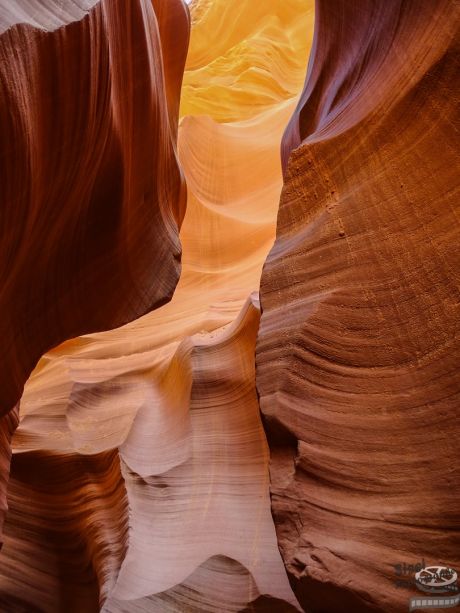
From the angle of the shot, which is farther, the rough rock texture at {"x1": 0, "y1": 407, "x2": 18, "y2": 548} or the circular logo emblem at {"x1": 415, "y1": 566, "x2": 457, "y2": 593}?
the rough rock texture at {"x1": 0, "y1": 407, "x2": 18, "y2": 548}

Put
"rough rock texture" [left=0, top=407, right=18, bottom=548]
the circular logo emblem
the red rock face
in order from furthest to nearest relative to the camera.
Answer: "rough rock texture" [left=0, top=407, right=18, bottom=548]
the red rock face
the circular logo emblem

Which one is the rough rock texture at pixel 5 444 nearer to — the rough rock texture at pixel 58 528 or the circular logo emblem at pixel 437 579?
the rough rock texture at pixel 58 528

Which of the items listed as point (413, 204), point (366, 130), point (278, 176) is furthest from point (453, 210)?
point (278, 176)

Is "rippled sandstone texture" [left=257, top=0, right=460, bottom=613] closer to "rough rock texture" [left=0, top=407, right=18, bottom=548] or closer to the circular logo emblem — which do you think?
the circular logo emblem

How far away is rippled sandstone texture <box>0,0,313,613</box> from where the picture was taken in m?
2.54

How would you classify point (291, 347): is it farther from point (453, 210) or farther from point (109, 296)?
point (109, 296)

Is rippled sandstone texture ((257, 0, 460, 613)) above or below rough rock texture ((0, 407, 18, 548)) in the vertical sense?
above

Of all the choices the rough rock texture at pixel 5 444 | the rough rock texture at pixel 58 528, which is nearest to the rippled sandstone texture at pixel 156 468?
the rough rock texture at pixel 58 528

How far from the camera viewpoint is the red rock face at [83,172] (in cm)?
168

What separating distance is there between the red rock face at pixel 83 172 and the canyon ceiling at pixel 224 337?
0.01 meters

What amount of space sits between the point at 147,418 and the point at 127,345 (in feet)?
3.44

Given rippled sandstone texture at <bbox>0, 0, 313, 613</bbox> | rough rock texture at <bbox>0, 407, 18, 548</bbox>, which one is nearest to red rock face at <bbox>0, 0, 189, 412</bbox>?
rough rock texture at <bbox>0, 407, 18, 548</bbox>

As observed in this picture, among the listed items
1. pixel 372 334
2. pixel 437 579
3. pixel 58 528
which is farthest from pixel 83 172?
pixel 58 528

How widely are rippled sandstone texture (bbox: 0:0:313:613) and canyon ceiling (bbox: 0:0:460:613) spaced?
0.01 m
